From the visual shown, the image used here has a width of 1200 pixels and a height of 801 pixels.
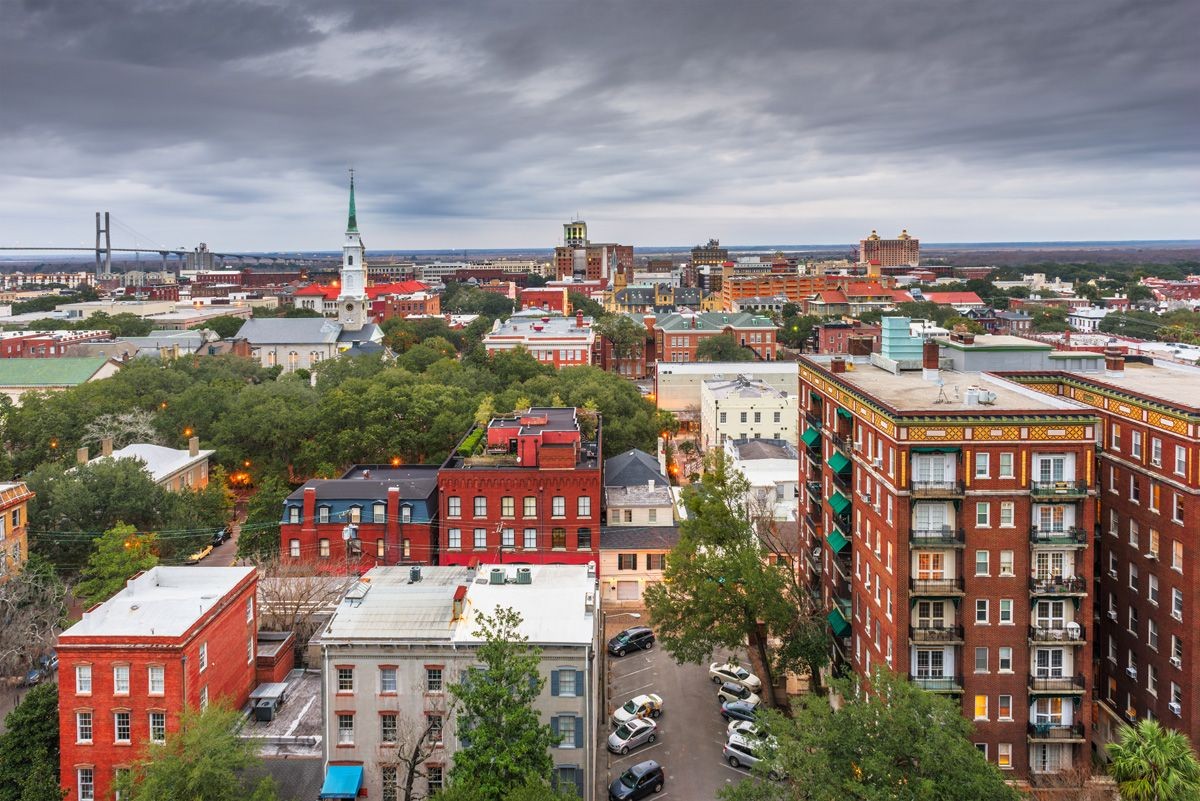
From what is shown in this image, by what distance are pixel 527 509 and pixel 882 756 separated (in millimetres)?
33006

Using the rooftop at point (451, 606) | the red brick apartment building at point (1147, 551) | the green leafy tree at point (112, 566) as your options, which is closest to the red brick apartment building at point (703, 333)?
the green leafy tree at point (112, 566)

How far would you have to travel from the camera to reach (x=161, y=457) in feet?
254

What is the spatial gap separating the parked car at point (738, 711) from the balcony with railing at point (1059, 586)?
14.4 m

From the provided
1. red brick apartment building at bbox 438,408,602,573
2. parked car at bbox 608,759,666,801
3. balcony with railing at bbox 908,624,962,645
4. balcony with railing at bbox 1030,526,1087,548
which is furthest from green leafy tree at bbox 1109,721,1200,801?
red brick apartment building at bbox 438,408,602,573

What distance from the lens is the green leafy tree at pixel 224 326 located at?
7106 inches

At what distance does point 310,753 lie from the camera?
37.0m

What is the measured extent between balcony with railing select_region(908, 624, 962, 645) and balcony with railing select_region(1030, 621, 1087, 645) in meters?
2.80

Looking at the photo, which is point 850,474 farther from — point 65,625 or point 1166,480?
point 65,625

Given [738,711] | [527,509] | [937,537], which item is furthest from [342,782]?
[527,509]

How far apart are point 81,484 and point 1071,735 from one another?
57.6 meters

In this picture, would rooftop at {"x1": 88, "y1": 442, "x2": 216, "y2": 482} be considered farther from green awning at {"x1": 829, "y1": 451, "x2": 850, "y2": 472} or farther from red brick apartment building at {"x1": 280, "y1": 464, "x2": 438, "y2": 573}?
green awning at {"x1": 829, "y1": 451, "x2": 850, "y2": 472}

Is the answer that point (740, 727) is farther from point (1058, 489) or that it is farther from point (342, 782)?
point (342, 782)

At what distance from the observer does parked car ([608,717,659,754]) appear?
1625 inches

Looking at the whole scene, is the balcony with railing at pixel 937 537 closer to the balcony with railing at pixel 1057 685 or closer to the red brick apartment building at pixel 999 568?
the red brick apartment building at pixel 999 568
